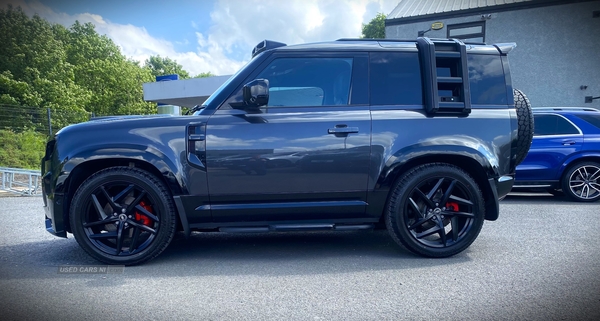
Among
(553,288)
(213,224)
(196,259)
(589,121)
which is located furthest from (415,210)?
(589,121)

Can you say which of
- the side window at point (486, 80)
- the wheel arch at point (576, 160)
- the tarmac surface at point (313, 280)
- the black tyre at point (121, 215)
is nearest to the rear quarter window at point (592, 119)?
the wheel arch at point (576, 160)

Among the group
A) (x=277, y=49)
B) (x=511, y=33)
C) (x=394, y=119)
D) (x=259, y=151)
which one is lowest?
(x=259, y=151)

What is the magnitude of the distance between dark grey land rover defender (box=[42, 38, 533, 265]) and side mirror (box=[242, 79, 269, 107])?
0.04 ft

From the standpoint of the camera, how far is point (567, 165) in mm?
7035

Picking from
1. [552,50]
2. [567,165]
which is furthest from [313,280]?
[552,50]

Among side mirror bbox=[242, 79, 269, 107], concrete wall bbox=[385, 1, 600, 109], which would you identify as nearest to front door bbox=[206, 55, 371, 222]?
side mirror bbox=[242, 79, 269, 107]

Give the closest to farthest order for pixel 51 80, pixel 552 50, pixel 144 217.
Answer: pixel 144 217, pixel 552 50, pixel 51 80

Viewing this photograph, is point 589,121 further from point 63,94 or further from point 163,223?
point 63,94

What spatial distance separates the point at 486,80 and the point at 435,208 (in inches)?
51.9

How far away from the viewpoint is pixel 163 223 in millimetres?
3457

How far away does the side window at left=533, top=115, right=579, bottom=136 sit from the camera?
7.18m

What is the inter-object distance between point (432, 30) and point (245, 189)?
1339 centimetres

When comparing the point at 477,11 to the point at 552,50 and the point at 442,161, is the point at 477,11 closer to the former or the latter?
the point at 552,50

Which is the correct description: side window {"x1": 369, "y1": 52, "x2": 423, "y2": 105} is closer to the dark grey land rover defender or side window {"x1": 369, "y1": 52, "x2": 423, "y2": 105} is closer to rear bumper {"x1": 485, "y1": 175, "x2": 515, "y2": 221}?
the dark grey land rover defender
